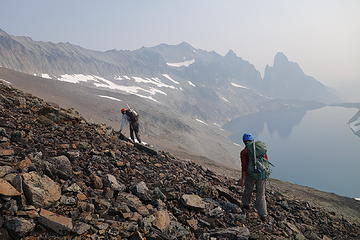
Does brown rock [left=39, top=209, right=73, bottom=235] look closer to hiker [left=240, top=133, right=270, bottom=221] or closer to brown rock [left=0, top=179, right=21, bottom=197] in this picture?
brown rock [left=0, top=179, right=21, bottom=197]

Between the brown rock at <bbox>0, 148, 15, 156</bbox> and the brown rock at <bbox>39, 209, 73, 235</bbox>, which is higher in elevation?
the brown rock at <bbox>0, 148, 15, 156</bbox>

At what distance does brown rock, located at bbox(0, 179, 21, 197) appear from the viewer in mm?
4762

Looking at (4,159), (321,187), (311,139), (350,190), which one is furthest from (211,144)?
(4,159)

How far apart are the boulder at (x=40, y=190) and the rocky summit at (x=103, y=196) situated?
2 cm

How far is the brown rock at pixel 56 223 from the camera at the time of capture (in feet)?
15.3

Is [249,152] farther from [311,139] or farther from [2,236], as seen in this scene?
[311,139]

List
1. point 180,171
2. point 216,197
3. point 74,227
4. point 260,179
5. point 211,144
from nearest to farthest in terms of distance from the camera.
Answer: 1. point 74,227
2. point 260,179
3. point 216,197
4. point 180,171
5. point 211,144

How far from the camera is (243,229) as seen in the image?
696 centimetres

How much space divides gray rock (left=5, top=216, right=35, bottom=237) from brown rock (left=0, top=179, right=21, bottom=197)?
0.49 metres

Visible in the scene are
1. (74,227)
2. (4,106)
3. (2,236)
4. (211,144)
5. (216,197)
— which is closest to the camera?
(2,236)

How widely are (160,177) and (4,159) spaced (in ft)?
15.9

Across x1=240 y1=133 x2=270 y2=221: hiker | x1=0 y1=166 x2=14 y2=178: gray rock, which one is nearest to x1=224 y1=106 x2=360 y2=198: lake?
x1=240 y1=133 x2=270 y2=221: hiker

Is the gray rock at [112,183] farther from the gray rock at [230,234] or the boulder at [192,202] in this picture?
the gray rock at [230,234]

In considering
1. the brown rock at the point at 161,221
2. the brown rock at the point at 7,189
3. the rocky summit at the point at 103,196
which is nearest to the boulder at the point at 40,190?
the rocky summit at the point at 103,196
